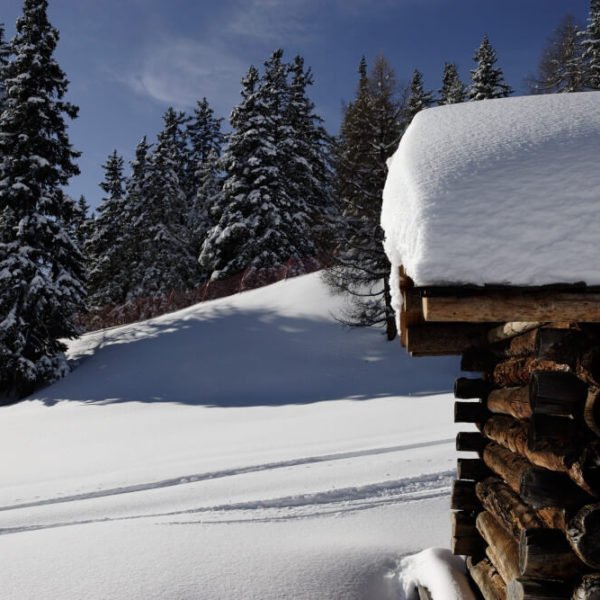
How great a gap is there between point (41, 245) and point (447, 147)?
2058cm

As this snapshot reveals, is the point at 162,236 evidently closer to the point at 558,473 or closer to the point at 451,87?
the point at 451,87

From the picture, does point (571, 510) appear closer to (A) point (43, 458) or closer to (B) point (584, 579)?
(B) point (584, 579)

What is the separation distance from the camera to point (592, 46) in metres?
34.4

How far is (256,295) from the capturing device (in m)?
24.4

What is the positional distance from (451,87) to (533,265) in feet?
147

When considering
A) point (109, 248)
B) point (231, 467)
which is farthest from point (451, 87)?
point (231, 467)

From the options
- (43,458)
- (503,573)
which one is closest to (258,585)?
(503,573)

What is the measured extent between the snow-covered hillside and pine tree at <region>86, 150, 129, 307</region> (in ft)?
48.9

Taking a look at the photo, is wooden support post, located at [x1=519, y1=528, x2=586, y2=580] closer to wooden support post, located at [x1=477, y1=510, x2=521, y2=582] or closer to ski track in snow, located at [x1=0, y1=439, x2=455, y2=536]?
wooden support post, located at [x1=477, y1=510, x2=521, y2=582]

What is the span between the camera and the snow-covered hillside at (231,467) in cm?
496

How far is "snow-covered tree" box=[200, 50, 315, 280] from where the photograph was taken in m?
29.8

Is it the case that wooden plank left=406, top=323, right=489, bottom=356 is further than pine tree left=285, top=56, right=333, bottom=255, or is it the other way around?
pine tree left=285, top=56, right=333, bottom=255

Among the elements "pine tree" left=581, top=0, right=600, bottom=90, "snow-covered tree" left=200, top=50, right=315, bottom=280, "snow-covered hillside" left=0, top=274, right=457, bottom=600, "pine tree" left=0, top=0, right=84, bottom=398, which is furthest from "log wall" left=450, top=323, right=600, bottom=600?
"pine tree" left=581, top=0, right=600, bottom=90

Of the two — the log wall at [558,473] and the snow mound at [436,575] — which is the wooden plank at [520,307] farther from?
the snow mound at [436,575]
